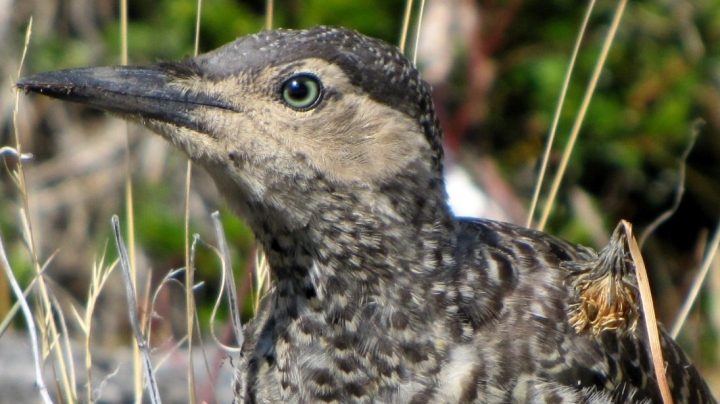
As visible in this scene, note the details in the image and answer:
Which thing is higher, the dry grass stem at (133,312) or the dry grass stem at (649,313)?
the dry grass stem at (649,313)

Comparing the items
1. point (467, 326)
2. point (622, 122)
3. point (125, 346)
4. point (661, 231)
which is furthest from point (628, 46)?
point (467, 326)

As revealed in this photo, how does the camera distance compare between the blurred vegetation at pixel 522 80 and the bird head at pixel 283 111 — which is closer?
the bird head at pixel 283 111

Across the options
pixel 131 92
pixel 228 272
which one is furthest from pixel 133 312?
pixel 131 92

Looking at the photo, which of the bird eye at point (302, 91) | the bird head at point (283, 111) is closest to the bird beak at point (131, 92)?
the bird head at point (283, 111)

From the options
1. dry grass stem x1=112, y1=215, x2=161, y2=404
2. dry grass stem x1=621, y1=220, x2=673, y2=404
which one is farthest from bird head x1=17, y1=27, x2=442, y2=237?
dry grass stem x1=621, y1=220, x2=673, y2=404

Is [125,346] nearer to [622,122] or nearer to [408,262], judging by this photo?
[622,122]

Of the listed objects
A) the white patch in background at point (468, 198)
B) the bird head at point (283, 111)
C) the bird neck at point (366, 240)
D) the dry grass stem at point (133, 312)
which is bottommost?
the white patch in background at point (468, 198)

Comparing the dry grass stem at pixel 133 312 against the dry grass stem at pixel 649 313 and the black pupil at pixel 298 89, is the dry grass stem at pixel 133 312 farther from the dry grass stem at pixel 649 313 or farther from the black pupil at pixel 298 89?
the dry grass stem at pixel 649 313
